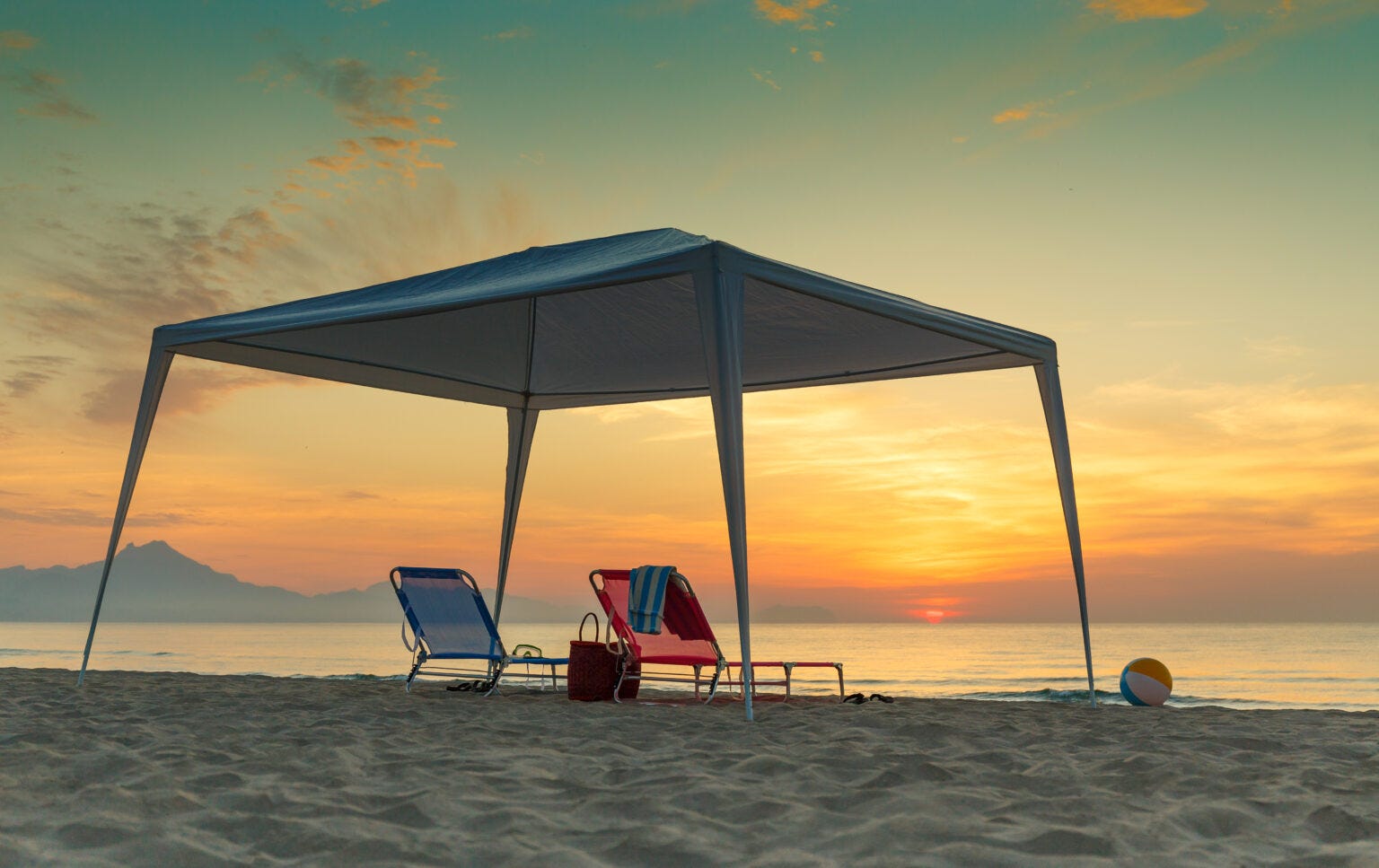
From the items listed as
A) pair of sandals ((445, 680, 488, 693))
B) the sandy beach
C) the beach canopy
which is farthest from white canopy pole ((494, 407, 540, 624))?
the sandy beach

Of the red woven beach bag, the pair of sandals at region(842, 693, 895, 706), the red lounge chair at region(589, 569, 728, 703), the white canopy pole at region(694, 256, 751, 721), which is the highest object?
the white canopy pole at region(694, 256, 751, 721)

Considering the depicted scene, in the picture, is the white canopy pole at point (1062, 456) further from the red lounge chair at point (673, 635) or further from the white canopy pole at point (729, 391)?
the white canopy pole at point (729, 391)

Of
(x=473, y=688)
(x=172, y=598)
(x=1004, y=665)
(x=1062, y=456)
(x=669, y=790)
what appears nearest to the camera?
(x=669, y=790)

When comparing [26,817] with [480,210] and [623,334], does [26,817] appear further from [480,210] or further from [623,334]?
[480,210]

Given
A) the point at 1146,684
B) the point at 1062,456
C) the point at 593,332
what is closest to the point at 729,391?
the point at 1062,456

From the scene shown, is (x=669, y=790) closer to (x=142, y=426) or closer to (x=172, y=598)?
(x=142, y=426)

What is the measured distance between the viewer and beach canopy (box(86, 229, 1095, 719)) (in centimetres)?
541

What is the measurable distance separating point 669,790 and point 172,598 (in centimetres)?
13848

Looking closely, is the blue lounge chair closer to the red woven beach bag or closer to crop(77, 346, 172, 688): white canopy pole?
the red woven beach bag

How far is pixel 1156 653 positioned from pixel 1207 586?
10470mm

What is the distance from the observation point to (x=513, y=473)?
10188mm

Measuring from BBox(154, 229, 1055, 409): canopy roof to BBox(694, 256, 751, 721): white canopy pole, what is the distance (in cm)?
13

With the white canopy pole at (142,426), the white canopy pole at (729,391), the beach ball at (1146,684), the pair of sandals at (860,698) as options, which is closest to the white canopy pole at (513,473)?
the white canopy pole at (142,426)

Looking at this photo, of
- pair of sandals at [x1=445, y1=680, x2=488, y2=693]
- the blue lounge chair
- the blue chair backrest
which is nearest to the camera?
the blue lounge chair
